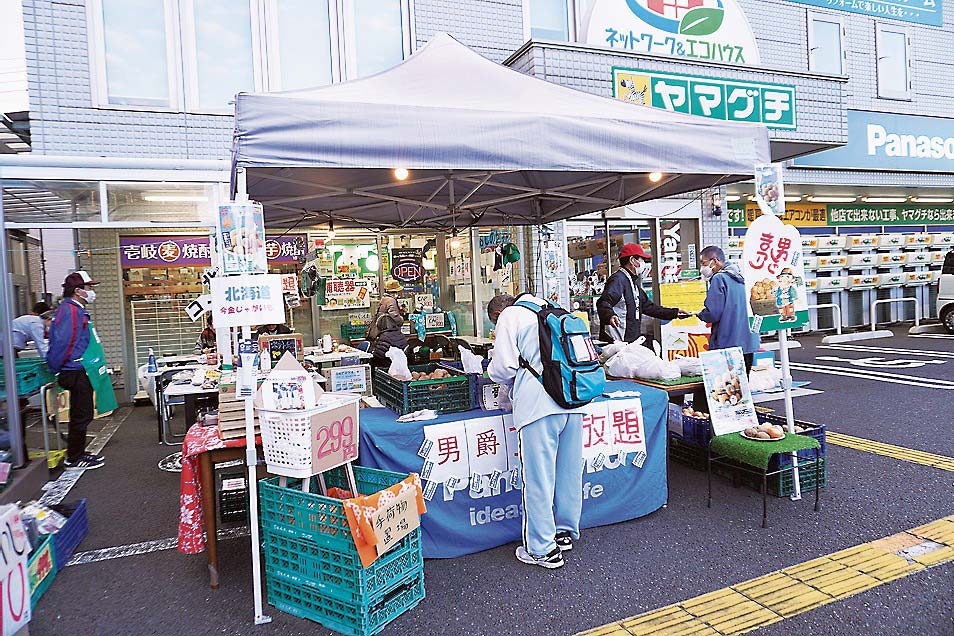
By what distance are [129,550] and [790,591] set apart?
14.1 ft

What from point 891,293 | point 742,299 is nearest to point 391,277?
point 742,299

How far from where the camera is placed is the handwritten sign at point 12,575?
2.60 meters

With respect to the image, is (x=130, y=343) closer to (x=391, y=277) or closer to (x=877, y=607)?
(x=391, y=277)

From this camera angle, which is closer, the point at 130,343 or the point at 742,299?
the point at 742,299

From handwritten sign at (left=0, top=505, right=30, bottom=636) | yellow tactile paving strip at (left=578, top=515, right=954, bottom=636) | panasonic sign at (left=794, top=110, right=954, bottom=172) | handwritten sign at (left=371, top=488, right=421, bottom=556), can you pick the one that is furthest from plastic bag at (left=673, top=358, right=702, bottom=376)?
panasonic sign at (left=794, top=110, right=954, bottom=172)

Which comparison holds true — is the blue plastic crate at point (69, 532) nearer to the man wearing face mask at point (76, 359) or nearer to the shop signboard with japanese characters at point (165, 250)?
the man wearing face mask at point (76, 359)

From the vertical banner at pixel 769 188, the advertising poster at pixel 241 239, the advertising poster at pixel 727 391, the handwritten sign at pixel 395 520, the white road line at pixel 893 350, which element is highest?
the vertical banner at pixel 769 188

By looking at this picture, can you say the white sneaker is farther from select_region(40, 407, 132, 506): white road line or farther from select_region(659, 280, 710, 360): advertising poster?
select_region(659, 280, 710, 360): advertising poster

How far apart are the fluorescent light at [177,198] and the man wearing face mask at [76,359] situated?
2510mm

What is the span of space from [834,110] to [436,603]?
1080 centimetres

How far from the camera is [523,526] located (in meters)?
3.95

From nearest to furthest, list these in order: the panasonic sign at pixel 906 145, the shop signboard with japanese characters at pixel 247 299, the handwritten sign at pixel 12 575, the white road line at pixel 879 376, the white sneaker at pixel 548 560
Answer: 1. the handwritten sign at pixel 12 575
2. the shop signboard with japanese characters at pixel 247 299
3. the white sneaker at pixel 548 560
4. the white road line at pixel 879 376
5. the panasonic sign at pixel 906 145

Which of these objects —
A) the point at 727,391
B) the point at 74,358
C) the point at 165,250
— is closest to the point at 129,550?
the point at 74,358

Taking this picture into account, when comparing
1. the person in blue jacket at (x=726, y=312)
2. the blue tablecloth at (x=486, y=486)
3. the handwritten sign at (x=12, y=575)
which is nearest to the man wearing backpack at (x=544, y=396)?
the blue tablecloth at (x=486, y=486)
